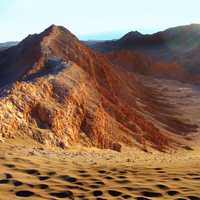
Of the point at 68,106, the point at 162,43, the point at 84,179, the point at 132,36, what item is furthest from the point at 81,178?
the point at 132,36

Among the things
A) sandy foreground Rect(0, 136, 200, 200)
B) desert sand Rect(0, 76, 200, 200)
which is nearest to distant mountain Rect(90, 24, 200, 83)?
desert sand Rect(0, 76, 200, 200)

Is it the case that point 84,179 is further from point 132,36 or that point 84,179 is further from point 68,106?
point 132,36

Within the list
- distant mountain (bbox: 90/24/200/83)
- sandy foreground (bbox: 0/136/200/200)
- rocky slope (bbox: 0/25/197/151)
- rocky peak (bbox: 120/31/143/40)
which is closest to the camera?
sandy foreground (bbox: 0/136/200/200)

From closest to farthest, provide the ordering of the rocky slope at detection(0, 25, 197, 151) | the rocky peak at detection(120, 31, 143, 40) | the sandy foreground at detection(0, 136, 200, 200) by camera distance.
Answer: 1. the sandy foreground at detection(0, 136, 200, 200)
2. the rocky slope at detection(0, 25, 197, 151)
3. the rocky peak at detection(120, 31, 143, 40)

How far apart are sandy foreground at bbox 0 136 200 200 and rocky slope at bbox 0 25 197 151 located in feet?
9.53

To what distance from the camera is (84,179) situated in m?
8.60

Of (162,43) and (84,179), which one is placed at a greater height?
(162,43)

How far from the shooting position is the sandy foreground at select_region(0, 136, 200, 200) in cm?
779

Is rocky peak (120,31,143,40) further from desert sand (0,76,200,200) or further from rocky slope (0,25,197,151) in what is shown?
desert sand (0,76,200,200)

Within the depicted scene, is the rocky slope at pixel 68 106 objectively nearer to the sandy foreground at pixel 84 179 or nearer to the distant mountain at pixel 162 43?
the sandy foreground at pixel 84 179

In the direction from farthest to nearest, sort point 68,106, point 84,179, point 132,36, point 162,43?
point 132,36, point 162,43, point 68,106, point 84,179

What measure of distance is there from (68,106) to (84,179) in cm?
844

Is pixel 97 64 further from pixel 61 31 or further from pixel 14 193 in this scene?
pixel 14 193

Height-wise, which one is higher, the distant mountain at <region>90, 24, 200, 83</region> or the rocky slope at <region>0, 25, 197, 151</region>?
the distant mountain at <region>90, 24, 200, 83</region>
